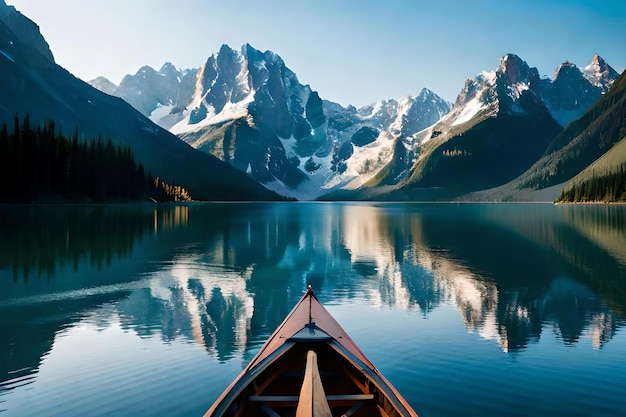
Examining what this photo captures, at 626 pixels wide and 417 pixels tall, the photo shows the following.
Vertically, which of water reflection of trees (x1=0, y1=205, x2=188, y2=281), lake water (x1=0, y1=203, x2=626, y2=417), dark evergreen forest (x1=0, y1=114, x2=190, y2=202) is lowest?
lake water (x1=0, y1=203, x2=626, y2=417)

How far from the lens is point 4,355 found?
18406mm

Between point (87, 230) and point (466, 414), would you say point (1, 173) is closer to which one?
point (87, 230)

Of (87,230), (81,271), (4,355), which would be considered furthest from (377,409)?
(87,230)

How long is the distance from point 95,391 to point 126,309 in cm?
1161

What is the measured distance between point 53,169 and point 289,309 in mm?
133692

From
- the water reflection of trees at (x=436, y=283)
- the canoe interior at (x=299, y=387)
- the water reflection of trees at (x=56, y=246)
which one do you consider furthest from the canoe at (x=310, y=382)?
the water reflection of trees at (x=56, y=246)

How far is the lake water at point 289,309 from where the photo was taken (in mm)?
15164

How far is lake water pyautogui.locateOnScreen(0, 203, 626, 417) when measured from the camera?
1516 cm

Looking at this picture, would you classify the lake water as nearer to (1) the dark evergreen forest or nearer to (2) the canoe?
(2) the canoe

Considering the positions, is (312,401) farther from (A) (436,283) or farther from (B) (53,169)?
(B) (53,169)

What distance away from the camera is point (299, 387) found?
13.3 metres

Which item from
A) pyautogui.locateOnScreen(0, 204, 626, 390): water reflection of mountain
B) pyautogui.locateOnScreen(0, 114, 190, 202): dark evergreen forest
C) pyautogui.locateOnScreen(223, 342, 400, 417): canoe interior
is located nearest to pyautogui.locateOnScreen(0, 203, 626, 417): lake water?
pyautogui.locateOnScreen(0, 204, 626, 390): water reflection of mountain

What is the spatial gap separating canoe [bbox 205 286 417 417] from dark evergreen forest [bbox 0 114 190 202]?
13651cm

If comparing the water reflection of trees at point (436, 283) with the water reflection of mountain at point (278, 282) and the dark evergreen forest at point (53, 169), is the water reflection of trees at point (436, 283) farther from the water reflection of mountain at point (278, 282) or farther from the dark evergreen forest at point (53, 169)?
the dark evergreen forest at point (53, 169)
